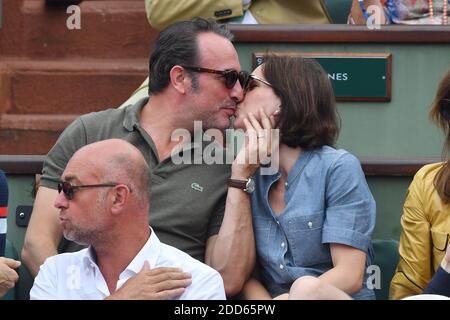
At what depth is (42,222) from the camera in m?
4.99

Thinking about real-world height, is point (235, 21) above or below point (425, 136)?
above

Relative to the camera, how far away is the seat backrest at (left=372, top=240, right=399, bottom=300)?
5148 mm

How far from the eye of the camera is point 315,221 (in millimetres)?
4816

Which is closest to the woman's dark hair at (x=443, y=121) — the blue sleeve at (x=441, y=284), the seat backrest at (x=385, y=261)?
the seat backrest at (x=385, y=261)

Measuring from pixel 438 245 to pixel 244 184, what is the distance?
2.58 feet

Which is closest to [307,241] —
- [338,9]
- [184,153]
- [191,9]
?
[184,153]

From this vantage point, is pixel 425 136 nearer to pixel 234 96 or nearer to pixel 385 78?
pixel 385 78

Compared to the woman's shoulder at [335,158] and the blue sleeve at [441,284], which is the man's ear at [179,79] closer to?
the woman's shoulder at [335,158]

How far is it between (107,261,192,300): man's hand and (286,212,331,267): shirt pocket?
643mm

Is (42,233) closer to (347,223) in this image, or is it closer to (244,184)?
(244,184)
